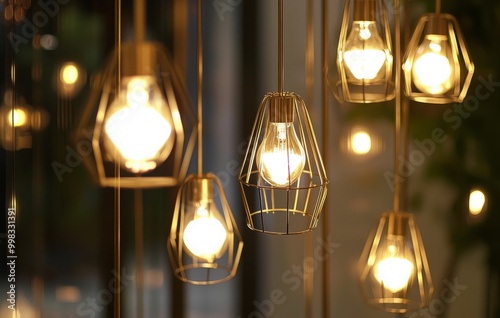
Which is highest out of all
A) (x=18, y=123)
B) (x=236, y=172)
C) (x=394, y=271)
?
(x=18, y=123)

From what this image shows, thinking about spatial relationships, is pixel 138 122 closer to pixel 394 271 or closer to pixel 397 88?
pixel 394 271

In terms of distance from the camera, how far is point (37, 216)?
5.91 feet

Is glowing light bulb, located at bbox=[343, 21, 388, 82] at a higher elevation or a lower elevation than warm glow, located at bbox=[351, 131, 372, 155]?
higher

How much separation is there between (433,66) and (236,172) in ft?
1.89

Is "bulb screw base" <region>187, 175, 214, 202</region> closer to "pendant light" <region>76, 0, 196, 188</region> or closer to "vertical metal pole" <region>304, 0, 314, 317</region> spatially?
"pendant light" <region>76, 0, 196, 188</region>

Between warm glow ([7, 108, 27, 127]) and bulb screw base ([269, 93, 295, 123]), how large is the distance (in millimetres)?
786

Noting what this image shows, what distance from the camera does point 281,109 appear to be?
1169 millimetres

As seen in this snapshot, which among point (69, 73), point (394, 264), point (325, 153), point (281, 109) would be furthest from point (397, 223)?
point (69, 73)

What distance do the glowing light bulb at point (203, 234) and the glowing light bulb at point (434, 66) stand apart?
1.35ft

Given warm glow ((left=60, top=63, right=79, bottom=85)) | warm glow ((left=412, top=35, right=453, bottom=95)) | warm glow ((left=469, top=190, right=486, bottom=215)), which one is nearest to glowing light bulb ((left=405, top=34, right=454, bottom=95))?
warm glow ((left=412, top=35, right=453, bottom=95))

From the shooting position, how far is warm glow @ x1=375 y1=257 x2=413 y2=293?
5.30ft

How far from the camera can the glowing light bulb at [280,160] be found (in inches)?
44.6

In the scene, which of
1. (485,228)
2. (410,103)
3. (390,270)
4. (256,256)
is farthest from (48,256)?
(485,228)

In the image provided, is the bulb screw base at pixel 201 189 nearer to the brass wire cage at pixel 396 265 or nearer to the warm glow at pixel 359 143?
the brass wire cage at pixel 396 265
